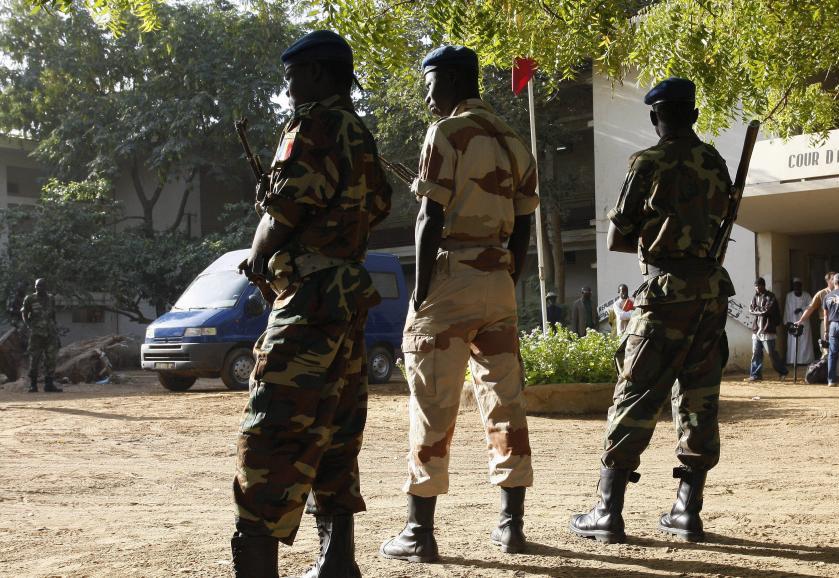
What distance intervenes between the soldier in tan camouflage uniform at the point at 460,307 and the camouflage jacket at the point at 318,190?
25.4 inches

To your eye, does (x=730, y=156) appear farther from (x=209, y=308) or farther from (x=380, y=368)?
(x=209, y=308)

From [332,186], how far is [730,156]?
59.1ft

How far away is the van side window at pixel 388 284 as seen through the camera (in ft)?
59.2

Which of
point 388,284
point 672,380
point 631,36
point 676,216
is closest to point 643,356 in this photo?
point 672,380

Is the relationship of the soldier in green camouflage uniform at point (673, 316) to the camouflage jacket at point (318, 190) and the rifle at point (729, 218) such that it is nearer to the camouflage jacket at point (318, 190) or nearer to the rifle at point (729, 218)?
the rifle at point (729, 218)

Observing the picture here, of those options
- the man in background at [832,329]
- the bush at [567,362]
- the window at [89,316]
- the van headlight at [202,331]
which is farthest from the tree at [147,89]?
the bush at [567,362]

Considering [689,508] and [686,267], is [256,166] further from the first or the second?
[689,508]

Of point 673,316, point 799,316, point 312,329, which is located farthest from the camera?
point 799,316

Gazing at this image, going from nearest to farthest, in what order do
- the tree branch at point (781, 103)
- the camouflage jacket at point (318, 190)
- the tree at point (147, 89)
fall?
the camouflage jacket at point (318, 190) → the tree branch at point (781, 103) → the tree at point (147, 89)

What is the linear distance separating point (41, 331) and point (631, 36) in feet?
39.7

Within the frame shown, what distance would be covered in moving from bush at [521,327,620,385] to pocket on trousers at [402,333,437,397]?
6840 millimetres

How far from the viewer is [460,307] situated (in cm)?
402

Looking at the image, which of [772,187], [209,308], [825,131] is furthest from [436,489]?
[772,187]

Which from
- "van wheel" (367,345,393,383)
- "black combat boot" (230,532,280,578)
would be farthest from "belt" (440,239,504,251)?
"van wheel" (367,345,393,383)
